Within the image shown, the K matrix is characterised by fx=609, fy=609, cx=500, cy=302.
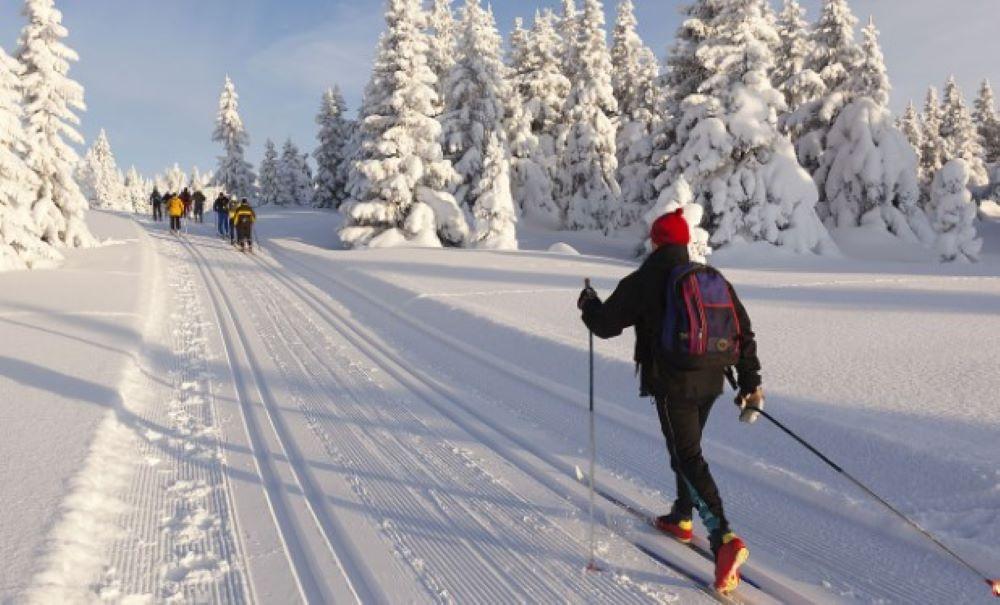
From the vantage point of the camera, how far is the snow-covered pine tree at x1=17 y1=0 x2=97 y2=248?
21.2 meters

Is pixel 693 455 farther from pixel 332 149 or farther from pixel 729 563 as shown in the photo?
pixel 332 149

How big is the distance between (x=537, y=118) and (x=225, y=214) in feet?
70.6

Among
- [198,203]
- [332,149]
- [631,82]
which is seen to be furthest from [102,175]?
[631,82]

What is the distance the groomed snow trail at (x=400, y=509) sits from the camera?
3465 millimetres

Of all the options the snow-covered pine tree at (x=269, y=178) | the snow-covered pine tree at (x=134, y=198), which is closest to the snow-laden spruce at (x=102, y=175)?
the snow-covered pine tree at (x=134, y=198)

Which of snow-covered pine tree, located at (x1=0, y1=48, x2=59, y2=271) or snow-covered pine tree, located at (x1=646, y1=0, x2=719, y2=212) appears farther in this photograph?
snow-covered pine tree, located at (x1=646, y1=0, x2=719, y2=212)

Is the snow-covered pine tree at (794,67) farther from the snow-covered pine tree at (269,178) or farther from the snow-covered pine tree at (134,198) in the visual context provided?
the snow-covered pine tree at (134,198)

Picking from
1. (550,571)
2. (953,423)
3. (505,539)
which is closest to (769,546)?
(550,571)

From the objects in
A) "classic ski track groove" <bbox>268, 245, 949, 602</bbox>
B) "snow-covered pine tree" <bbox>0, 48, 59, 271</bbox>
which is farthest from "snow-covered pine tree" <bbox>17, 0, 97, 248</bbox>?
"classic ski track groove" <bbox>268, 245, 949, 602</bbox>

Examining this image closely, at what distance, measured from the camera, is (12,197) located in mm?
16844

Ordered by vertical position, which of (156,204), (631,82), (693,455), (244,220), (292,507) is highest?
(631,82)

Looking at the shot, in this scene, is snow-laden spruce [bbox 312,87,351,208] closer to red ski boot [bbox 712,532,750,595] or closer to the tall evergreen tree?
the tall evergreen tree

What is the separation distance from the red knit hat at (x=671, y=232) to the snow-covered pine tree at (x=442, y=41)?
3598 cm

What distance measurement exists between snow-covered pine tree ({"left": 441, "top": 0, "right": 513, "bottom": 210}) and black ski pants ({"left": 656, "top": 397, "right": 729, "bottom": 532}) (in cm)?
2941
